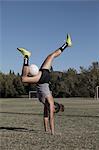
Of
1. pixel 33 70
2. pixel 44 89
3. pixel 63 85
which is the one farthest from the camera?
→ pixel 63 85

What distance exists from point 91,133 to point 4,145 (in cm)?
269

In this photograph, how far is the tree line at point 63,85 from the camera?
7350 centimetres

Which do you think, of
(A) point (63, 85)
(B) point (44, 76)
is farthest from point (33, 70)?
(A) point (63, 85)

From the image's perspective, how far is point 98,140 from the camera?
908 cm

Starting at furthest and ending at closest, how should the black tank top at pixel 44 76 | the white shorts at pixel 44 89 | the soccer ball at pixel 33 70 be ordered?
the white shorts at pixel 44 89, the black tank top at pixel 44 76, the soccer ball at pixel 33 70

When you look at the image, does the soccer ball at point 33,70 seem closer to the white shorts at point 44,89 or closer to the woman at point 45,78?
the woman at point 45,78

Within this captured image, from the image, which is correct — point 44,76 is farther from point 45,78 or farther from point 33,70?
point 33,70

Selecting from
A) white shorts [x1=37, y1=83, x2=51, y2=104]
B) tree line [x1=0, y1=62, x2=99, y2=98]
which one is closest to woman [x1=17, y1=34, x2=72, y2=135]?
white shorts [x1=37, y1=83, x2=51, y2=104]

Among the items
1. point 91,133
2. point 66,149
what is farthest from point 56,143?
point 91,133

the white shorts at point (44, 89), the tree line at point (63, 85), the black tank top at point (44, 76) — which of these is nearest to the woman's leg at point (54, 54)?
the black tank top at point (44, 76)

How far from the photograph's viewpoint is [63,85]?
7388 cm

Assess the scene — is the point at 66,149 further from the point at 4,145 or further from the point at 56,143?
the point at 4,145

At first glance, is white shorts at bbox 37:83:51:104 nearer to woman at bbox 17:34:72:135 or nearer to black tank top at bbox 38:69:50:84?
woman at bbox 17:34:72:135

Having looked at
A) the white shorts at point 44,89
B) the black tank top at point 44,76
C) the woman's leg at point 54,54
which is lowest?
the white shorts at point 44,89
